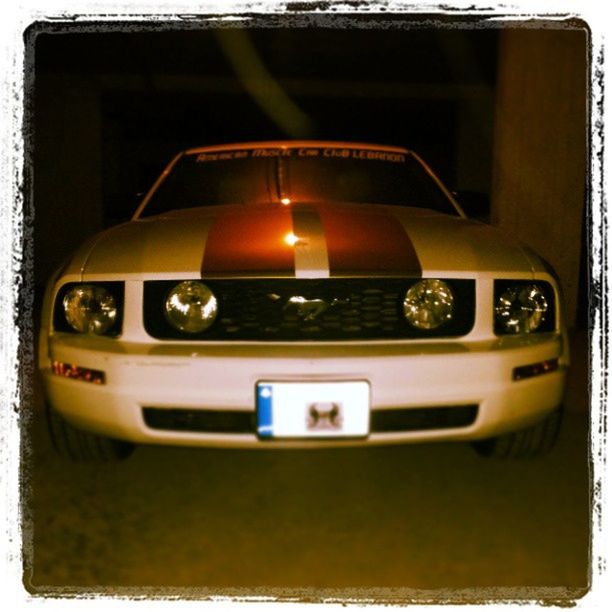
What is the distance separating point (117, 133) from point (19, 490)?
8.44 m

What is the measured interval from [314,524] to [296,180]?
1.63m

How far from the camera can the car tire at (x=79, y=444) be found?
2488mm

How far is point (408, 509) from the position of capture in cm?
235

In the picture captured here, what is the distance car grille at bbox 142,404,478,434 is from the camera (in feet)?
6.86

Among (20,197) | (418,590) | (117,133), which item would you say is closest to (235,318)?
(20,197)

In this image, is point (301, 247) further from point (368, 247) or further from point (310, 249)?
point (368, 247)

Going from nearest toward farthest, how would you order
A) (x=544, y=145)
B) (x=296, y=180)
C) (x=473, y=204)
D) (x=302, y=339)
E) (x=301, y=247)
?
(x=302, y=339)
(x=301, y=247)
(x=296, y=180)
(x=473, y=204)
(x=544, y=145)

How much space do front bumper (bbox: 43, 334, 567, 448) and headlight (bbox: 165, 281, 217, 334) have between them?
92 mm

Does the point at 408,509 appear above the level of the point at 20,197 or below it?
below

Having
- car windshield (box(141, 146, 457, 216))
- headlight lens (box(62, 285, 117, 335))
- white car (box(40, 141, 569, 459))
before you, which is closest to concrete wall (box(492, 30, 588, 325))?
car windshield (box(141, 146, 457, 216))

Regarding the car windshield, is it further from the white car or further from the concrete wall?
the concrete wall

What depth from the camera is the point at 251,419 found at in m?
2.08

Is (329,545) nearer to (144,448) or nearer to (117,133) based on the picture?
(144,448)

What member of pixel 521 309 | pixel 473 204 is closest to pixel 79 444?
pixel 521 309
